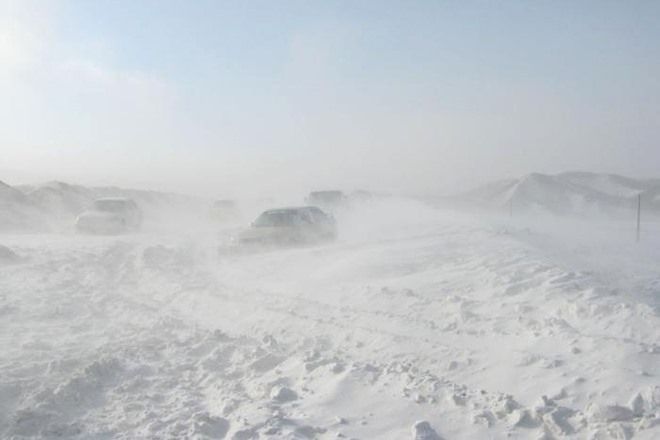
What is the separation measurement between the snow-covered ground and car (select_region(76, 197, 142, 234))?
1203cm

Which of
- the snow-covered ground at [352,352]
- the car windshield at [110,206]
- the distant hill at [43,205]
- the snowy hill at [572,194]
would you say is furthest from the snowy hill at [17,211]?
the snowy hill at [572,194]

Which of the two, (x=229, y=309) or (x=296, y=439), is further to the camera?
(x=229, y=309)

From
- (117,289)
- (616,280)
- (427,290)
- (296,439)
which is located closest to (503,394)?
(296,439)

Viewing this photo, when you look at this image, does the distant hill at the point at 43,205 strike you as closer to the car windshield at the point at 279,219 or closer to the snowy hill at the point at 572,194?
the car windshield at the point at 279,219

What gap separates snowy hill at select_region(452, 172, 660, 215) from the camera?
46.8m

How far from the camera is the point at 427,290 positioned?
8.86 meters

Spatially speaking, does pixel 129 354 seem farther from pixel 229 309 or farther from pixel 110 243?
pixel 110 243

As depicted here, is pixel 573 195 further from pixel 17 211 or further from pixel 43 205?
pixel 17 211

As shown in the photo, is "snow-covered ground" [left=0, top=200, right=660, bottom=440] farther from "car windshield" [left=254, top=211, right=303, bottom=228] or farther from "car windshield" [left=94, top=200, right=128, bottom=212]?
"car windshield" [left=94, top=200, right=128, bottom=212]

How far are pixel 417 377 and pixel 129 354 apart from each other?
325 cm

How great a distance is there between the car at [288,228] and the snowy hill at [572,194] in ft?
95.9

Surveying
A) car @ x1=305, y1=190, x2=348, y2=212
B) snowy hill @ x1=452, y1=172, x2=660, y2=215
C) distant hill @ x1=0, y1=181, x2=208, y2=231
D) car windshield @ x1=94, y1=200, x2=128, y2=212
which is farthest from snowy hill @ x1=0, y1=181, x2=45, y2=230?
snowy hill @ x1=452, y1=172, x2=660, y2=215

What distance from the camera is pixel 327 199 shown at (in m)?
31.9

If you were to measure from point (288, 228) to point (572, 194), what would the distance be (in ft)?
134
